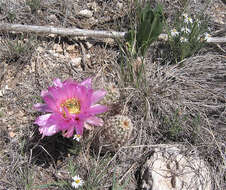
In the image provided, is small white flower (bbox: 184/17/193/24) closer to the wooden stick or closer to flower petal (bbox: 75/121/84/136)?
the wooden stick

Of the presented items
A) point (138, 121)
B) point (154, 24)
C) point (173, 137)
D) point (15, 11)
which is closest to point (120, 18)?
point (154, 24)

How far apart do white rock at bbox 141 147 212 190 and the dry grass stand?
0.08 m

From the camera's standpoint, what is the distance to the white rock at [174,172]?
2006 mm

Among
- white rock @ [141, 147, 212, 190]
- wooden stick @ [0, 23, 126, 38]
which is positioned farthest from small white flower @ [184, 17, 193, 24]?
white rock @ [141, 147, 212, 190]

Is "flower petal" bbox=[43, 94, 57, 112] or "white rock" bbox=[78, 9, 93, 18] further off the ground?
"white rock" bbox=[78, 9, 93, 18]

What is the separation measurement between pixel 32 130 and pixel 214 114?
1.61 metres

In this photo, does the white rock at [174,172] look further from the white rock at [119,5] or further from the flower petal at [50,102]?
the white rock at [119,5]

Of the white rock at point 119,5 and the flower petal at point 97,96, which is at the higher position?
the white rock at point 119,5

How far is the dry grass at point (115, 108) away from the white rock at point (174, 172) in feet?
0.27

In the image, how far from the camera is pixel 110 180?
6.91 ft

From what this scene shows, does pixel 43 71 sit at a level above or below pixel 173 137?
above

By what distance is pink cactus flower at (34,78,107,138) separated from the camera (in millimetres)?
1798

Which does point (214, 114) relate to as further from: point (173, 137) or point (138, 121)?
point (138, 121)

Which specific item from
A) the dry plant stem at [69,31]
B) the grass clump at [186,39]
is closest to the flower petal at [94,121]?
the dry plant stem at [69,31]
